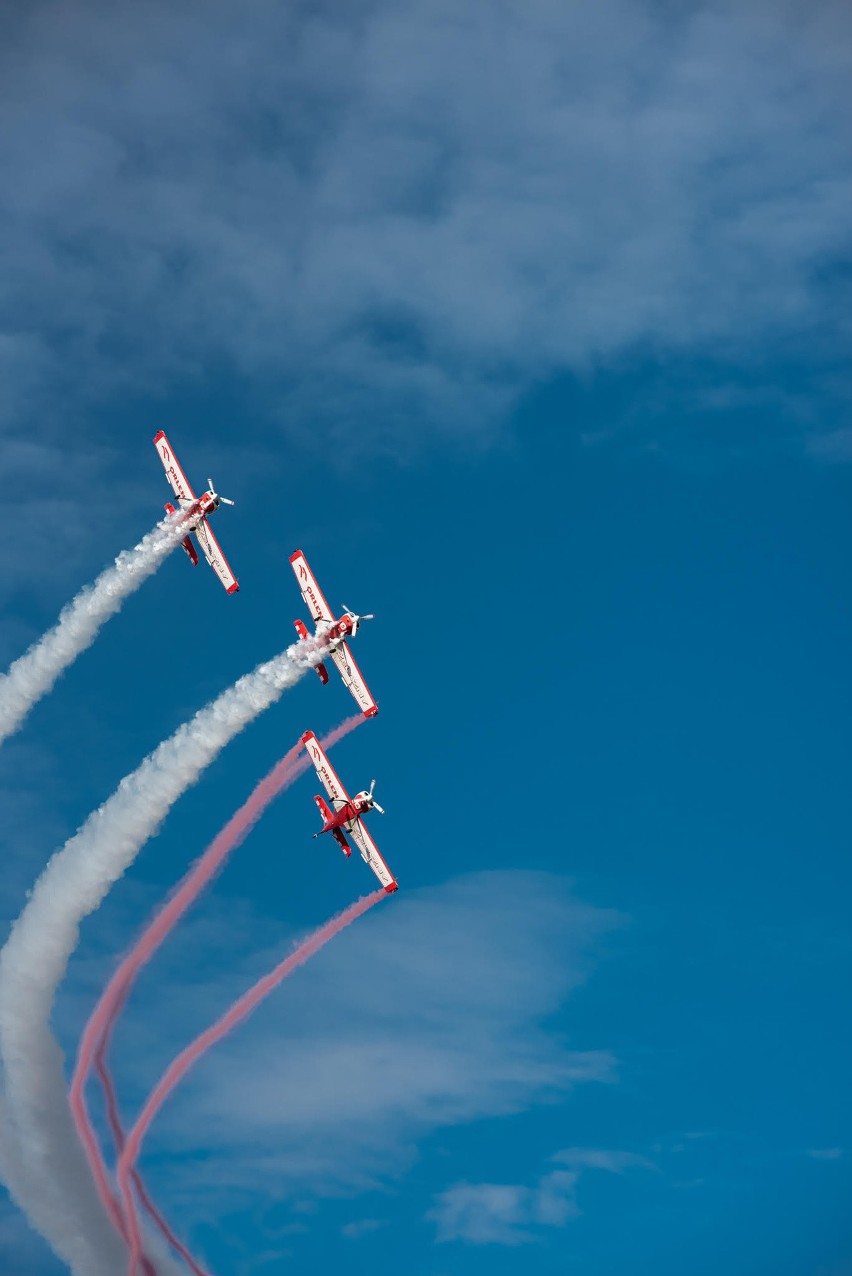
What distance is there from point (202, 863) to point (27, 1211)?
23.3m

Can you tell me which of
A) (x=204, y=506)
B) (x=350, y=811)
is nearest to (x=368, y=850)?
(x=350, y=811)

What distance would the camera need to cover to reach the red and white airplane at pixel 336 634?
402 ft

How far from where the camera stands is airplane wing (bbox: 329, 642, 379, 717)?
124 m

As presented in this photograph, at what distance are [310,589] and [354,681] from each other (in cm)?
731

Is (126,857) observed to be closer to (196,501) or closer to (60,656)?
(60,656)

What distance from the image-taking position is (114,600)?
400ft

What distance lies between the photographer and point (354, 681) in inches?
4877

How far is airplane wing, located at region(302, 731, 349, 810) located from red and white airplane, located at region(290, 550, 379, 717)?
6.74 m

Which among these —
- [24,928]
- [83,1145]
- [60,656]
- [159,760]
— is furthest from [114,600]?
[83,1145]

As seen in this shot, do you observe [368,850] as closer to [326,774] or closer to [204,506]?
[326,774]

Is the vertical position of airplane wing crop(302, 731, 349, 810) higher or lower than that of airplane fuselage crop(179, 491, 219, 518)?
lower

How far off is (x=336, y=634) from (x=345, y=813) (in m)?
13.8

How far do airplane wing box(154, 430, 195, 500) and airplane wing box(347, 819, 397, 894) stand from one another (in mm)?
26297

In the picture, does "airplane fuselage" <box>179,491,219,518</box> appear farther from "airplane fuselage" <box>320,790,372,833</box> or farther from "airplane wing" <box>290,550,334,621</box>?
"airplane fuselage" <box>320,790,372,833</box>
